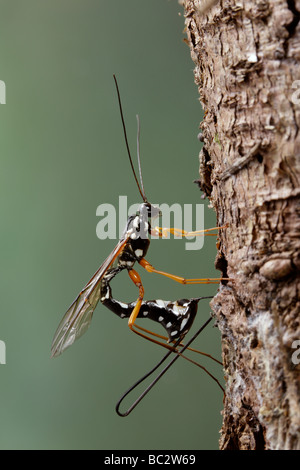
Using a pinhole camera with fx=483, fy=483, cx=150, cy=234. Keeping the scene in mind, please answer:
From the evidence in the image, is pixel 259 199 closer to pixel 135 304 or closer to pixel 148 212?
Result: pixel 148 212

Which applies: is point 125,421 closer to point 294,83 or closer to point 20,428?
point 20,428

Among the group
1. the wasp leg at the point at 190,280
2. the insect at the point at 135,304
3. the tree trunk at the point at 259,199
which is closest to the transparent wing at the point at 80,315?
the insect at the point at 135,304

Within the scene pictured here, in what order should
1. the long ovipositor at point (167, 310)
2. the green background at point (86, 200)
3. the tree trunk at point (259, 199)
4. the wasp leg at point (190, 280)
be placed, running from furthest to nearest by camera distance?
the green background at point (86, 200) → the long ovipositor at point (167, 310) → the wasp leg at point (190, 280) → the tree trunk at point (259, 199)

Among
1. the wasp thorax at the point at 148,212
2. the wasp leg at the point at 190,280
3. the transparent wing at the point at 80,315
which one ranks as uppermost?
the wasp thorax at the point at 148,212

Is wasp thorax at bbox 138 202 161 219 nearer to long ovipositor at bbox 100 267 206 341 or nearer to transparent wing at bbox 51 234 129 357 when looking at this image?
transparent wing at bbox 51 234 129 357

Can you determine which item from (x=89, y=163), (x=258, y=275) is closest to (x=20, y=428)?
(x=89, y=163)

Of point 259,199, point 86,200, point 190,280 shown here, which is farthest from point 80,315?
point 86,200

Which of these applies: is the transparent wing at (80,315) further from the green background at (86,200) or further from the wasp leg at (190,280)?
the green background at (86,200)
